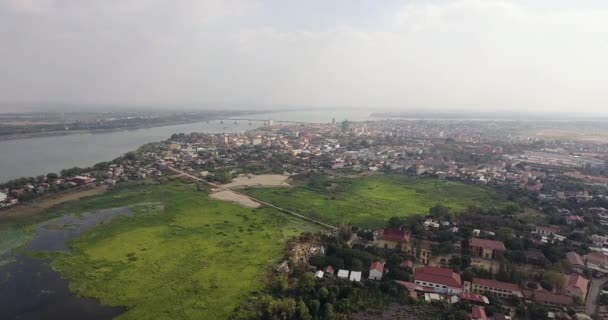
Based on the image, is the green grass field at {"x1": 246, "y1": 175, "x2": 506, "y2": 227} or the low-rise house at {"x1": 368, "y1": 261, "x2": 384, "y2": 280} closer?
the low-rise house at {"x1": 368, "y1": 261, "x2": 384, "y2": 280}

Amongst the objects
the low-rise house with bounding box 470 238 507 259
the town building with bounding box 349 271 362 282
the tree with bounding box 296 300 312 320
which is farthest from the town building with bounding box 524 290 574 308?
the tree with bounding box 296 300 312 320

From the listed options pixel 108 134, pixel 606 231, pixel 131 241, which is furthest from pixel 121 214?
pixel 108 134

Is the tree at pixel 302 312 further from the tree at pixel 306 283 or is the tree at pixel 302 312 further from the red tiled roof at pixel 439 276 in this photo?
the red tiled roof at pixel 439 276

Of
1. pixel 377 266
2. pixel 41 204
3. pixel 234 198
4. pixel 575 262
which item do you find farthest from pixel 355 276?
pixel 41 204

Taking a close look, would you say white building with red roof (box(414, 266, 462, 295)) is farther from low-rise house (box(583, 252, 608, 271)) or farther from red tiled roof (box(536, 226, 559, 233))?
red tiled roof (box(536, 226, 559, 233))

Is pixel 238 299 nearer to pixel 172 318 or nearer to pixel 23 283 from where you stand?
pixel 172 318

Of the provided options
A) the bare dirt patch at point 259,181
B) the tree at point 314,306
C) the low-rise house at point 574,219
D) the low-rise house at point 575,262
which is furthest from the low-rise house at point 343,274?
the bare dirt patch at point 259,181

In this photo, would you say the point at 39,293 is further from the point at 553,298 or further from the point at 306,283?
the point at 553,298
